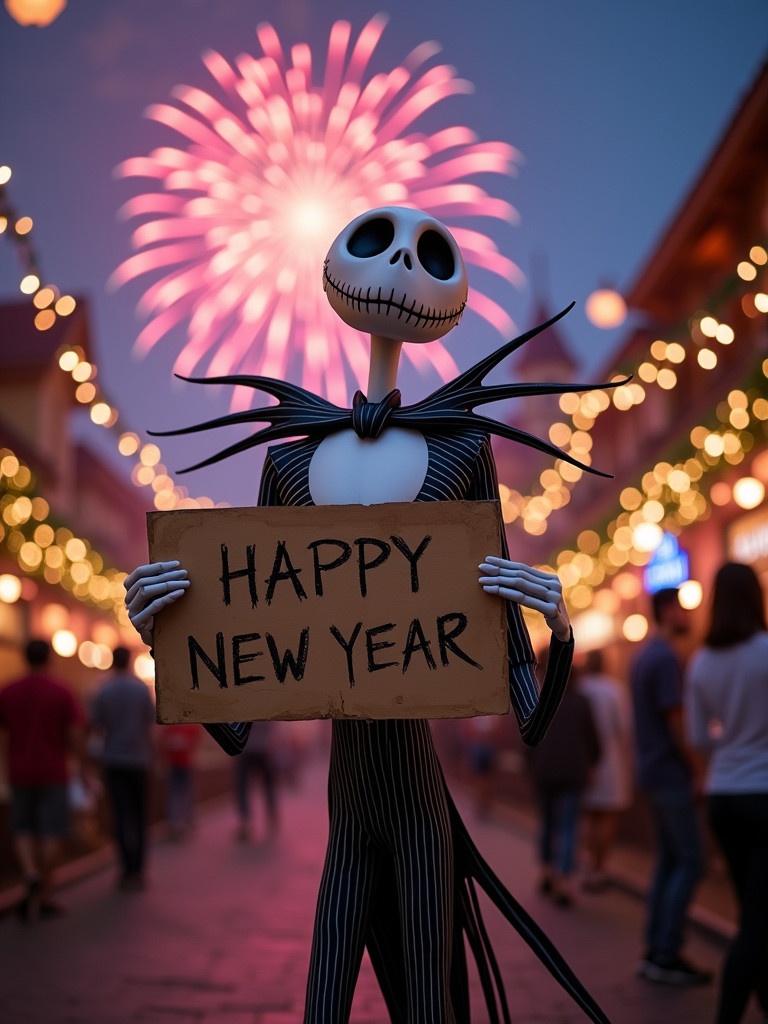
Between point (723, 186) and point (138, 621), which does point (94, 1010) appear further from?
point (723, 186)

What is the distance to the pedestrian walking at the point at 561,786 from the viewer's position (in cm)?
981

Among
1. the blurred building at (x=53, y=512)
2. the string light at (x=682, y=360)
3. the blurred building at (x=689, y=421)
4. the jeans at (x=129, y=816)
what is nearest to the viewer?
the jeans at (x=129, y=816)

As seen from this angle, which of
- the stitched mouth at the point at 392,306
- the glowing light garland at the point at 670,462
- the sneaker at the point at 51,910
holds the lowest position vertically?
the sneaker at the point at 51,910

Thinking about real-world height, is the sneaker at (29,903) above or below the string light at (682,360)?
below

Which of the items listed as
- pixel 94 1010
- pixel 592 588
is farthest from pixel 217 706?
pixel 592 588

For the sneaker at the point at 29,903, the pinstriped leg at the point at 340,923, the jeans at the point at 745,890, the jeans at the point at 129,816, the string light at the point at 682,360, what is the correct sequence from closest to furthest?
the pinstriped leg at the point at 340,923 < the jeans at the point at 745,890 < the sneaker at the point at 29,903 < the jeans at the point at 129,816 < the string light at the point at 682,360

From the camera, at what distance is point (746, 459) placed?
13.3m

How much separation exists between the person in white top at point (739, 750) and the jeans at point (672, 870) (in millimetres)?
1368

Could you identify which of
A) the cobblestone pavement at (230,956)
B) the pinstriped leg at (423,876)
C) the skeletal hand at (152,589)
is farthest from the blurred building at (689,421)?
the skeletal hand at (152,589)

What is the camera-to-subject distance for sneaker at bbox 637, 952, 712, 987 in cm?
648

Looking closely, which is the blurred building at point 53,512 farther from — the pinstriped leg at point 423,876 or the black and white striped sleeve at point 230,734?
the pinstriped leg at point 423,876

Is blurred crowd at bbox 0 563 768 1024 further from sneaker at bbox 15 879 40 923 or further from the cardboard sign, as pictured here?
the cardboard sign

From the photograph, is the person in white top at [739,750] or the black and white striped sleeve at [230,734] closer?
the black and white striped sleeve at [230,734]

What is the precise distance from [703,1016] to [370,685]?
365 centimetres
